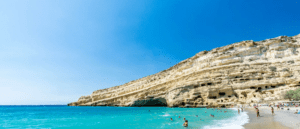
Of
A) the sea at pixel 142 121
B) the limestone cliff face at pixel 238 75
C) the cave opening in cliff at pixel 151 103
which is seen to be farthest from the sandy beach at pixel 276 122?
the cave opening in cliff at pixel 151 103

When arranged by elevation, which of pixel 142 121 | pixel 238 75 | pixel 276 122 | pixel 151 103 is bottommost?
pixel 151 103

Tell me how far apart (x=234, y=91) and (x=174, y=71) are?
1778cm

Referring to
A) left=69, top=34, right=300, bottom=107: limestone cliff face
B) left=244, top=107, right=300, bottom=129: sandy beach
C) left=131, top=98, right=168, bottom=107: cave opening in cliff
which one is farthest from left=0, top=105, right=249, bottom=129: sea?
left=131, top=98, right=168, bottom=107: cave opening in cliff

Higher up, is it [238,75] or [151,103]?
[238,75]

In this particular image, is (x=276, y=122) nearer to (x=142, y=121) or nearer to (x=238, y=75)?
(x=142, y=121)

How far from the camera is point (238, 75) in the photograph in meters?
34.6

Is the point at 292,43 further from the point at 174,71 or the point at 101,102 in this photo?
the point at 101,102

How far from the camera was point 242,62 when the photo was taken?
36.4 m

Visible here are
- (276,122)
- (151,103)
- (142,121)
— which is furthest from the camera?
(151,103)

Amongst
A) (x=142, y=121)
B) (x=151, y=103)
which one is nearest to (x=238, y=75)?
(x=142, y=121)

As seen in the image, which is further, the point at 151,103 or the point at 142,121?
the point at 151,103

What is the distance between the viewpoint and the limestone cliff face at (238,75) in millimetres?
31188

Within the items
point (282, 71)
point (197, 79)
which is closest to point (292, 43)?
point (282, 71)

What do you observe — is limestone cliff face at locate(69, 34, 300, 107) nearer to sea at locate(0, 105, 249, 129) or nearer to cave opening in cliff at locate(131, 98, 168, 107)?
cave opening in cliff at locate(131, 98, 168, 107)
